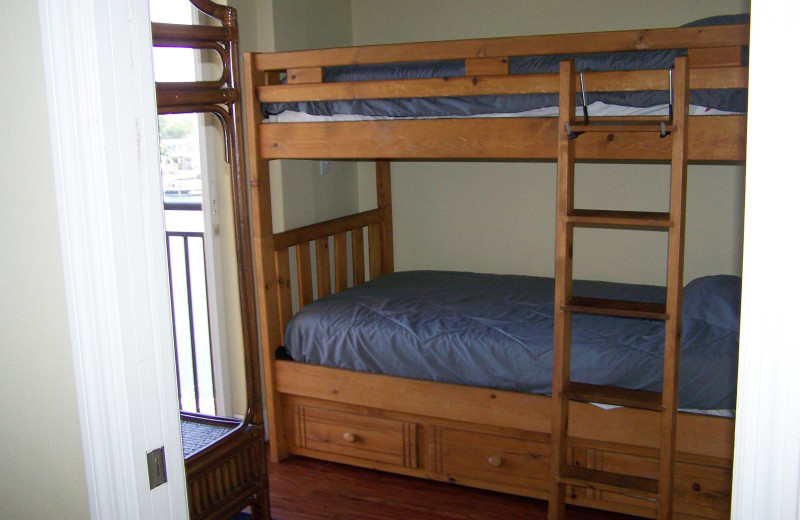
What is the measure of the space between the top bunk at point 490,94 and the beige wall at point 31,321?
1.62 metres

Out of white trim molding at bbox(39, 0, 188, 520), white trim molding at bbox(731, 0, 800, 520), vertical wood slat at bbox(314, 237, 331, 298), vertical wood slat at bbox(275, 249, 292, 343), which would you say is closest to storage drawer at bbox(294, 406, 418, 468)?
vertical wood slat at bbox(275, 249, 292, 343)

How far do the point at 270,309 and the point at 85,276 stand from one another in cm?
205

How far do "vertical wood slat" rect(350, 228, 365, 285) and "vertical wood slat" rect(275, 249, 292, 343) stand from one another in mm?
640

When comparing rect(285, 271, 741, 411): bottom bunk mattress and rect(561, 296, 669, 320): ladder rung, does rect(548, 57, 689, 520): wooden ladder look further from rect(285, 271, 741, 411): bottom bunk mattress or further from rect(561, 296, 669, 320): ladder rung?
rect(285, 271, 741, 411): bottom bunk mattress

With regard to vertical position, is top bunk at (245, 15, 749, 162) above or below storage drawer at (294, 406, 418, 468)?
above

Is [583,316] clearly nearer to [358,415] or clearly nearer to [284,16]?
[358,415]

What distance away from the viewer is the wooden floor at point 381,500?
8.61ft

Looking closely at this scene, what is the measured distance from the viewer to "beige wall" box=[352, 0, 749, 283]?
336 centimetres

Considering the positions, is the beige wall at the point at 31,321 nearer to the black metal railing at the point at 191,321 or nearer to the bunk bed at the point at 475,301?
the bunk bed at the point at 475,301

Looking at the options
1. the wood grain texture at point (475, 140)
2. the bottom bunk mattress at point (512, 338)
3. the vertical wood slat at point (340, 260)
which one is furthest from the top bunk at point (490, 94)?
the vertical wood slat at point (340, 260)

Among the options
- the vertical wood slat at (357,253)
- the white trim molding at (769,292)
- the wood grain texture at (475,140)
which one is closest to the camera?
the white trim molding at (769,292)

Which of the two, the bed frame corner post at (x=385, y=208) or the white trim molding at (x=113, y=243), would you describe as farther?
the bed frame corner post at (x=385, y=208)

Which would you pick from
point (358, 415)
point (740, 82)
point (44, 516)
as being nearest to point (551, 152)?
point (740, 82)

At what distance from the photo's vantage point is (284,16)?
3.31m
